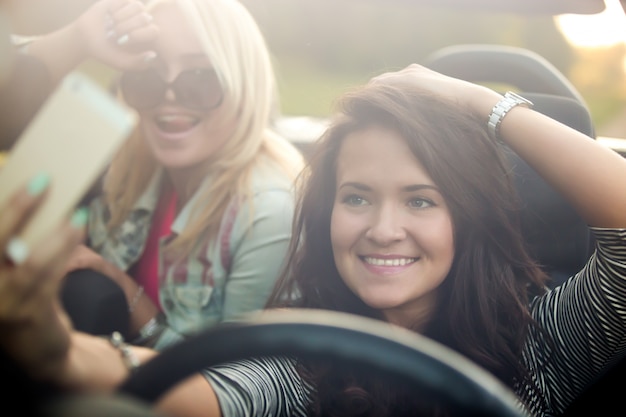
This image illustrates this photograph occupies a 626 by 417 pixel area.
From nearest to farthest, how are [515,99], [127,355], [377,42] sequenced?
[127,355] → [515,99] → [377,42]

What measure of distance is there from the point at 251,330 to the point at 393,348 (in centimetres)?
13

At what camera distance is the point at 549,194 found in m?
1.58

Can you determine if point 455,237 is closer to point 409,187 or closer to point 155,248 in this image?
point 409,187

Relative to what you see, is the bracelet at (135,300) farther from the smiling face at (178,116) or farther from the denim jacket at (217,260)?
the smiling face at (178,116)

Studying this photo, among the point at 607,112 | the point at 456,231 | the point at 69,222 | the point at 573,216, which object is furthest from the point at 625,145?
the point at 69,222

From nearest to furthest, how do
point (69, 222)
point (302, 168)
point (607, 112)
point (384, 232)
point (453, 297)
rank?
point (69, 222)
point (384, 232)
point (453, 297)
point (302, 168)
point (607, 112)

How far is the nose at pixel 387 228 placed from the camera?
127cm

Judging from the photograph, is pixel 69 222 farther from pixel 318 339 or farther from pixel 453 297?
pixel 453 297

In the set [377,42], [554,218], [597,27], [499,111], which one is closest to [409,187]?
A: [499,111]

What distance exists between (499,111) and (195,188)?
1.79ft

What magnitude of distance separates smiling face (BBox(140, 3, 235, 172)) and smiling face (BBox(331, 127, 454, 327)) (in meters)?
0.26

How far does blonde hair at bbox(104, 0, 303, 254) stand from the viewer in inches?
53.7

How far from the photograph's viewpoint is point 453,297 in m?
1.38

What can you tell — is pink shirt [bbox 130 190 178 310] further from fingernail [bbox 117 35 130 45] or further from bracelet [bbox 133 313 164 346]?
fingernail [bbox 117 35 130 45]
